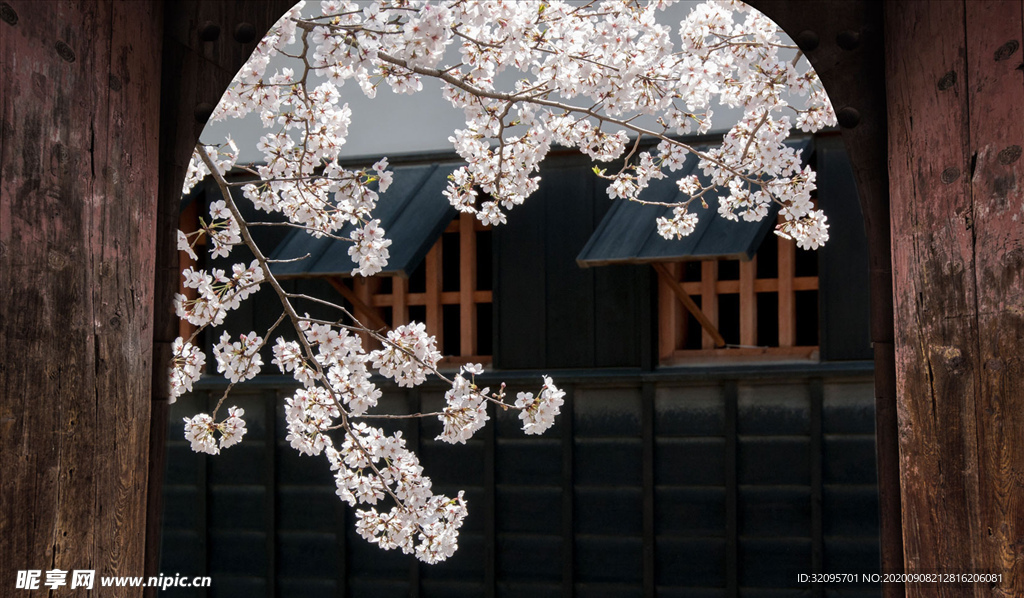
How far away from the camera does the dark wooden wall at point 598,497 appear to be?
25.5 ft

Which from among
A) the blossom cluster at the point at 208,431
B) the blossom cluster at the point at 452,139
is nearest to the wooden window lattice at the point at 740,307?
the blossom cluster at the point at 452,139

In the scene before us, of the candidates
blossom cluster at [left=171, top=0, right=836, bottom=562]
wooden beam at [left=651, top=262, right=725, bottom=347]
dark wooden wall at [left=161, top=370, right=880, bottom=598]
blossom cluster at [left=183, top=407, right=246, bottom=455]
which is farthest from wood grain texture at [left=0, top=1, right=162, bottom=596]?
dark wooden wall at [left=161, top=370, right=880, bottom=598]

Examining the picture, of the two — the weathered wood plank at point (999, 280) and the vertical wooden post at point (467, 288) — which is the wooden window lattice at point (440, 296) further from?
the weathered wood plank at point (999, 280)

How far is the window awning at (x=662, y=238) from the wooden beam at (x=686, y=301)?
37 centimetres

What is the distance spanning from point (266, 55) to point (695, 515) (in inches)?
204

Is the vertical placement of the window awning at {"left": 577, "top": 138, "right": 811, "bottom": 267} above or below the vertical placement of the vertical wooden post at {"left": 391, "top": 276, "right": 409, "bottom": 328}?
above

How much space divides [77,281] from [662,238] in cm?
634

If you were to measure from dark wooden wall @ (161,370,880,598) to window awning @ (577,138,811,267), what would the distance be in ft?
3.72

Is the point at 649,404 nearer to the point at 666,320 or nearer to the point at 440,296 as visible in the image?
the point at 666,320

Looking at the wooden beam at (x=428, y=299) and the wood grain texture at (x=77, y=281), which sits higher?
the wooden beam at (x=428, y=299)

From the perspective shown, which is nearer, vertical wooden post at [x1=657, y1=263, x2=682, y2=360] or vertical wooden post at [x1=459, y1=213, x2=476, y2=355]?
vertical wooden post at [x1=657, y1=263, x2=682, y2=360]

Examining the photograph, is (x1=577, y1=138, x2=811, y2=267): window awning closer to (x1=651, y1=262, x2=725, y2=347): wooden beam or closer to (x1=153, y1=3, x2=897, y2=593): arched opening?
(x1=651, y1=262, x2=725, y2=347): wooden beam

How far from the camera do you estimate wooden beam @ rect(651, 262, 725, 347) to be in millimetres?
8125

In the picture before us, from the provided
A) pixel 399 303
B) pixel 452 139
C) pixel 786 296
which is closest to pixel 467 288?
pixel 399 303
